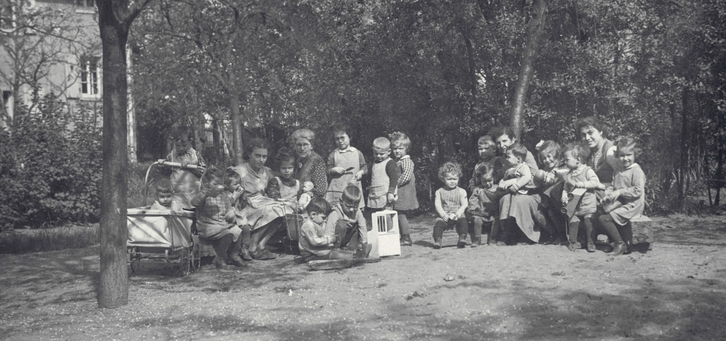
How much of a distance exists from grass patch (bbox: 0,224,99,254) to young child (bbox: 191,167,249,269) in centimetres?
409

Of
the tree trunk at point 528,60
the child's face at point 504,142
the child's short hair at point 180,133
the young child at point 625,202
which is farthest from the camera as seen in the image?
the tree trunk at point 528,60

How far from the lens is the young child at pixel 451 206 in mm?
9641

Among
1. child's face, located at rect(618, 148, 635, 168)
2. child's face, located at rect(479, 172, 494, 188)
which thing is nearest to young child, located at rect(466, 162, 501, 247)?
child's face, located at rect(479, 172, 494, 188)

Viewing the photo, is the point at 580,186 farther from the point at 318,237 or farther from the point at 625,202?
the point at 318,237

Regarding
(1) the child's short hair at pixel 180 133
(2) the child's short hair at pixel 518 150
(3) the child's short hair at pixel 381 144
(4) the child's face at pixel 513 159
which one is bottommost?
(4) the child's face at pixel 513 159

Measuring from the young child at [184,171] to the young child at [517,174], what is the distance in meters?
3.88

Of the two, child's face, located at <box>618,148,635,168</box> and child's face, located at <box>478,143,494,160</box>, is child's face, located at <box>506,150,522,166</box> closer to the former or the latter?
child's face, located at <box>478,143,494,160</box>

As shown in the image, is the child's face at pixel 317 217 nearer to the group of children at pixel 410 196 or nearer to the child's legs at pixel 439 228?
the group of children at pixel 410 196

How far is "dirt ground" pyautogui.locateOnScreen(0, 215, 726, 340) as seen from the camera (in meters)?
5.89

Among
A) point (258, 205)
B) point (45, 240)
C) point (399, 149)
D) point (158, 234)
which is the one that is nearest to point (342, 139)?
point (399, 149)

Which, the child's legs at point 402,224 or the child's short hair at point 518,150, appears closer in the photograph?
the child's short hair at point 518,150

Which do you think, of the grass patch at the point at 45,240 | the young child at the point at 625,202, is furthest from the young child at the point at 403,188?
the grass patch at the point at 45,240

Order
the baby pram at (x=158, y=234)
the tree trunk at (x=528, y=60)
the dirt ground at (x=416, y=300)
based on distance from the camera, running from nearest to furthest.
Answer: the dirt ground at (x=416, y=300), the baby pram at (x=158, y=234), the tree trunk at (x=528, y=60)

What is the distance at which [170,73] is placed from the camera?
62.3ft
